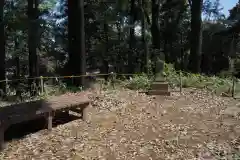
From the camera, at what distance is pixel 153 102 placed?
935cm

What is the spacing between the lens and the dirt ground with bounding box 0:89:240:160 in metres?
5.64

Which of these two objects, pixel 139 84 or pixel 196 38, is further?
pixel 196 38

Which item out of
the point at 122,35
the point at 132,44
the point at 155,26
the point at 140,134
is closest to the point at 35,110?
the point at 140,134

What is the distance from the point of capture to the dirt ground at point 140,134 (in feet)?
18.5

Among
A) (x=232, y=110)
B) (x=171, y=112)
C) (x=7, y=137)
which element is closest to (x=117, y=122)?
(x=171, y=112)

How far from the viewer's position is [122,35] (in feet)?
104

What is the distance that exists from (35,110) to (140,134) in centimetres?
221

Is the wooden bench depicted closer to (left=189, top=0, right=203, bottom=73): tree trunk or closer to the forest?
the forest

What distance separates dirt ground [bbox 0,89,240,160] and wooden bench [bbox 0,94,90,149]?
350mm

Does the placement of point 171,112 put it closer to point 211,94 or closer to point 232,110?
point 232,110

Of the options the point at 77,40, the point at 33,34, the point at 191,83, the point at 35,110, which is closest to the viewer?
the point at 35,110

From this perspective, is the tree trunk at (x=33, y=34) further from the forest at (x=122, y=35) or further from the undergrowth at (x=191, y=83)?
the undergrowth at (x=191, y=83)

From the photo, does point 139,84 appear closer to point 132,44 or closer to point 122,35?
point 132,44

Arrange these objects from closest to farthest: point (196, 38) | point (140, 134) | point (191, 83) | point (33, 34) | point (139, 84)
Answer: point (140, 134) < point (139, 84) < point (191, 83) < point (196, 38) < point (33, 34)
